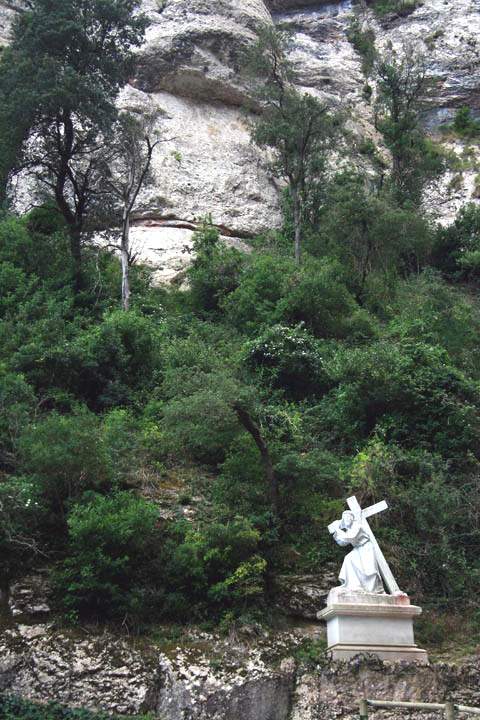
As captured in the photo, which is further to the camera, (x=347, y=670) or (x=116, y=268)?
(x=116, y=268)

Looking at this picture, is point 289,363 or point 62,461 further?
point 289,363

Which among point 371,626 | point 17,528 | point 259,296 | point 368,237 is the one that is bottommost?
point 371,626

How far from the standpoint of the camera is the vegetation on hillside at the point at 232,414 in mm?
10742

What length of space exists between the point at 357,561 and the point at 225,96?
2454 centimetres

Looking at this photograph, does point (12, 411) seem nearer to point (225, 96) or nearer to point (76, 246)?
point (76, 246)

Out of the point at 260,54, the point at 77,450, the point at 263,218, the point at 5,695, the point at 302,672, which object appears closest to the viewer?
the point at 5,695

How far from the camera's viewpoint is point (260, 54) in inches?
1030

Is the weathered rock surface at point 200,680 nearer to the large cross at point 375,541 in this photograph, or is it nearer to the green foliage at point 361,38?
the large cross at point 375,541

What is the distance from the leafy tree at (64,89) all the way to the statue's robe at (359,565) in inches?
487

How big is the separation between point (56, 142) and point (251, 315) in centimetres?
676

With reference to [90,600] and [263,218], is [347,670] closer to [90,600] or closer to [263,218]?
[90,600]

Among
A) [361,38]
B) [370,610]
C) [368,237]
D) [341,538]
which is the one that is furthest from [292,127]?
[370,610]

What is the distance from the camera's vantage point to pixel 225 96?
3142 centimetres

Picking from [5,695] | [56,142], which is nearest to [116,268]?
[56,142]
